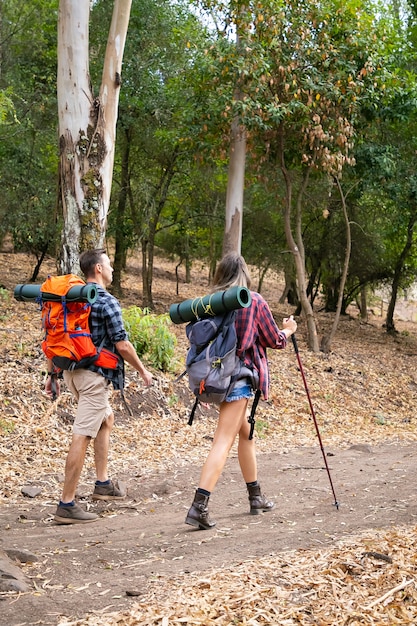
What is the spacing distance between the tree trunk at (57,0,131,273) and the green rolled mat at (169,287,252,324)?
527 cm

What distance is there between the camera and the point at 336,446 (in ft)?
31.9

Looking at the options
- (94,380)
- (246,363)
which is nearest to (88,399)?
(94,380)

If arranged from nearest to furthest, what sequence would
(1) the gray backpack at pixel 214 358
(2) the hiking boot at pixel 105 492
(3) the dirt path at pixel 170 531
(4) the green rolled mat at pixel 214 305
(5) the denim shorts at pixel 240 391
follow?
1. (3) the dirt path at pixel 170 531
2. (4) the green rolled mat at pixel 214 305
3. (1) the gray backpack at pixel 214 358
4. (5) the denim shorts at pixel 240 391
5. (2) the hiking boot at pixel 105 492

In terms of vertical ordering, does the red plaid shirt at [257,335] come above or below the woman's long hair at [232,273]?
below

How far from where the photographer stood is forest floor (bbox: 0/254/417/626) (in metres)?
3.68

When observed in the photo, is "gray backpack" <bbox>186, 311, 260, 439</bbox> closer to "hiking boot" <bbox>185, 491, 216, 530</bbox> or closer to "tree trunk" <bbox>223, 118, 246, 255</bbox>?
"hiking boot" <bbox>185, 491, 216, 530</bbox>

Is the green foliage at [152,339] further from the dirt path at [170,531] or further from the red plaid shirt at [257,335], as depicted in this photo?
the red plaid shirt at [257,335]

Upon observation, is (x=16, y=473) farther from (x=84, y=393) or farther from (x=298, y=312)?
(x=298, y=312)

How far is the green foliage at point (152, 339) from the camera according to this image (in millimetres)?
10617

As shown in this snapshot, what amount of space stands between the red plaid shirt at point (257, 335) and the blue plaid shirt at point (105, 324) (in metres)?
0.97

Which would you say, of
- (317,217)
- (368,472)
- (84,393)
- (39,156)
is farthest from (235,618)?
(317,217)

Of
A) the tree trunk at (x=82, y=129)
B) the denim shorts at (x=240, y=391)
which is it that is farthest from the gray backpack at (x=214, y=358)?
the tree trunk at (x=82, y=129)

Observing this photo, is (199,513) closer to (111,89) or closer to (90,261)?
(90,261)

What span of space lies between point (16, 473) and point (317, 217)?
610 inches
